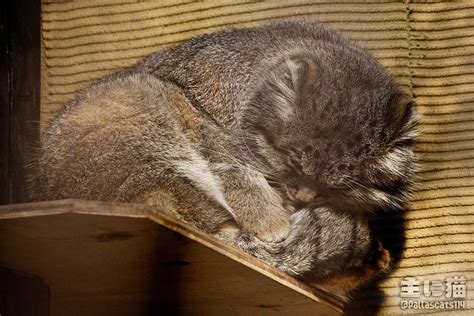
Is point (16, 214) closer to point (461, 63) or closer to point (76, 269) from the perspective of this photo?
point (76, 269)

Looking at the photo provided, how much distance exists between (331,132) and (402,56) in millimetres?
829

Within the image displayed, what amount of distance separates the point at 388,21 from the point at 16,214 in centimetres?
192

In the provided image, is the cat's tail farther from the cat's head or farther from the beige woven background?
the beige woven background

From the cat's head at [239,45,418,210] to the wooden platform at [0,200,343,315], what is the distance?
1.29ft

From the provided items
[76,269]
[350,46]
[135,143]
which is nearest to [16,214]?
[76,269]

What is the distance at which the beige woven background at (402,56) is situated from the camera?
3.43m

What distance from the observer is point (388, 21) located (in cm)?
364

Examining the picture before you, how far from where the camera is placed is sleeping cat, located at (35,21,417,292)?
2875 millimetres

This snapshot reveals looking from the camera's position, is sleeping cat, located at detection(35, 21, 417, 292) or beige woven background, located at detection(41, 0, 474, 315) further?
beige woven background, located at detection(41, 0, 474, 315)

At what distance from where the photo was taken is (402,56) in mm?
3621

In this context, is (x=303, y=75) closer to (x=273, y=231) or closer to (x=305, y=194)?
(x=305, y=194)

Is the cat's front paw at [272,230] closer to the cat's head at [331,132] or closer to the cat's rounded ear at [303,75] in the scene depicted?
the cat's head at [331,132]

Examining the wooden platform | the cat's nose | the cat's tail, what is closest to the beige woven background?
the cat's tail

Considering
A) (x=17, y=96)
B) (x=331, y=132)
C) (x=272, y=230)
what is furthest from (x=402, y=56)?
(x=17, y=96)
